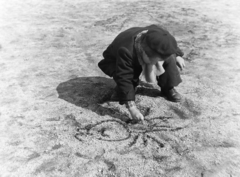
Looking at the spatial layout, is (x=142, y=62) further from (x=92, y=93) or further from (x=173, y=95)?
(x=92, y=93)

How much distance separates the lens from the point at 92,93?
328cm

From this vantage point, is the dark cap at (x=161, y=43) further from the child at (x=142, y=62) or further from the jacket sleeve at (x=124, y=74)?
the jacket sleeve at (x=124, y=74)

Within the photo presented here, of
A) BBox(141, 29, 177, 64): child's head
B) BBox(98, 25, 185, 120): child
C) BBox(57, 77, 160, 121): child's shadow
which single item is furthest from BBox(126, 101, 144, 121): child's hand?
BBox(141, 29, 177, 64): child's head

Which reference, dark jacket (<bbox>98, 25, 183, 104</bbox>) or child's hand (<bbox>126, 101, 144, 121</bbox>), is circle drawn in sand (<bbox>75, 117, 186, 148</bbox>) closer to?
child's hand (<bbox>126, 101, 144, 121</bbox>)

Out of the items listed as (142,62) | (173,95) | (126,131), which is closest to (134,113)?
→ (126,131)

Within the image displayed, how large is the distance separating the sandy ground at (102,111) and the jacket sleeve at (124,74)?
0.26m

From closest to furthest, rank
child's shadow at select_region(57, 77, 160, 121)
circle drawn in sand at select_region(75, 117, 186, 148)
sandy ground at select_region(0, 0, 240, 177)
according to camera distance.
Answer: sandy ground at select_region(0, 0, 240, 177)
circle drawn in sand at select_region(75, 117, 186, 148)
child's shadow at select_region(57, 77, 160, 121)

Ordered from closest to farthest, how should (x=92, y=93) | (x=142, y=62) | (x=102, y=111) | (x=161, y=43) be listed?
(x=161, y=43) < (x=142, y=62) < (x=102, y=111) < (x=92, y=93)

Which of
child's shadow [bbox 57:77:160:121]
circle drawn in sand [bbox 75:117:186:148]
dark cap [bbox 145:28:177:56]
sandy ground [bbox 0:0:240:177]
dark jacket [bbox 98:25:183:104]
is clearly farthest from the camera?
child's shadow [bbox 57:77:160:121]

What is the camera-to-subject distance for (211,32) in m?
4.93

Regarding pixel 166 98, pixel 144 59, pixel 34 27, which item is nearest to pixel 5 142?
pixel 144 59

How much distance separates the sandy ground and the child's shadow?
10 mm

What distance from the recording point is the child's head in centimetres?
238

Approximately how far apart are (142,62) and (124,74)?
18 centimetres
